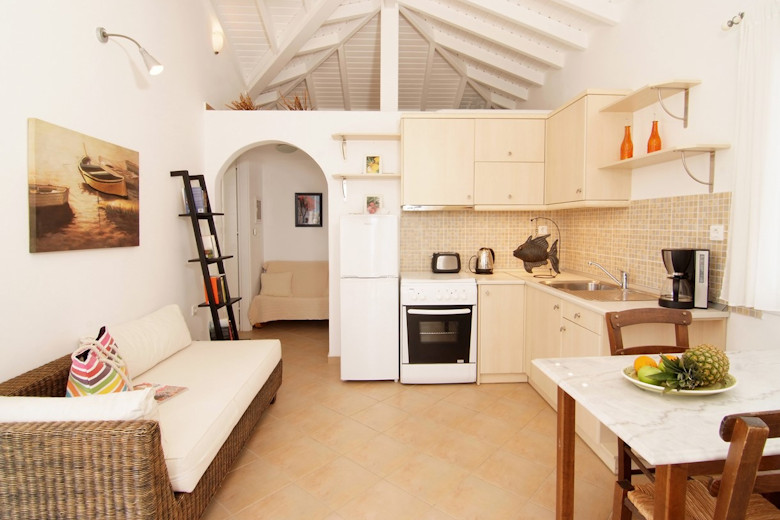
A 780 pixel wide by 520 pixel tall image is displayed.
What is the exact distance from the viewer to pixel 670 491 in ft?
3.15

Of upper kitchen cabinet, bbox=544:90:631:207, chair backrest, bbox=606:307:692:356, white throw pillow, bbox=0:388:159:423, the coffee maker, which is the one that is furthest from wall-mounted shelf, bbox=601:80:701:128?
white throw pillow, bbox=0:388:159:423

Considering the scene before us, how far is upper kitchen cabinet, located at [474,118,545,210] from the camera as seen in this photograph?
138 inches

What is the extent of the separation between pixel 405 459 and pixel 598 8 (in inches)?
133

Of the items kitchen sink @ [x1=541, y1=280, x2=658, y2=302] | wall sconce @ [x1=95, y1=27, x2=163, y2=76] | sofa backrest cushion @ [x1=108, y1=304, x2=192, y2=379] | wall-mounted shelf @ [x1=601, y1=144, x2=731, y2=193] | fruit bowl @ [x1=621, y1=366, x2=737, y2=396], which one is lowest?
sofa backrest cushion @ [x1=108, y1=304, x2=192, y2=379]

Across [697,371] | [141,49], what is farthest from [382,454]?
[141,49]

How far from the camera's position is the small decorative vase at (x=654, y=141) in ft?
7.93

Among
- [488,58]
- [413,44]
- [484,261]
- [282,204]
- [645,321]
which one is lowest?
[645,321]

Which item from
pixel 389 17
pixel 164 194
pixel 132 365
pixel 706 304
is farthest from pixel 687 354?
pixel 389 17

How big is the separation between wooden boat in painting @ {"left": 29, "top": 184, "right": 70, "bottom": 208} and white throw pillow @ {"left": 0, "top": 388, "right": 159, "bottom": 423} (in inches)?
36.0

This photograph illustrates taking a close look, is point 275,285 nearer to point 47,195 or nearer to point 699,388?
point 47,195

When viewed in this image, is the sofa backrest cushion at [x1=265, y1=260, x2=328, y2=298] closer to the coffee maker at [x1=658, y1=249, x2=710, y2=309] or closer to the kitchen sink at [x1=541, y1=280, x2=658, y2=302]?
the kitchen sink at [x1=541, y1=280, x2=658, y2=302]

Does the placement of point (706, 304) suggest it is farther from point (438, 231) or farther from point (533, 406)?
point (438, 231)

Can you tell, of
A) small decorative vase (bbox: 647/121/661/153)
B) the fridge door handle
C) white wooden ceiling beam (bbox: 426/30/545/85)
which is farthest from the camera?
white wooden ceiling beam (bbox: 426/30/545/85)

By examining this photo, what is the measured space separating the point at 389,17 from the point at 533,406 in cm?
375
